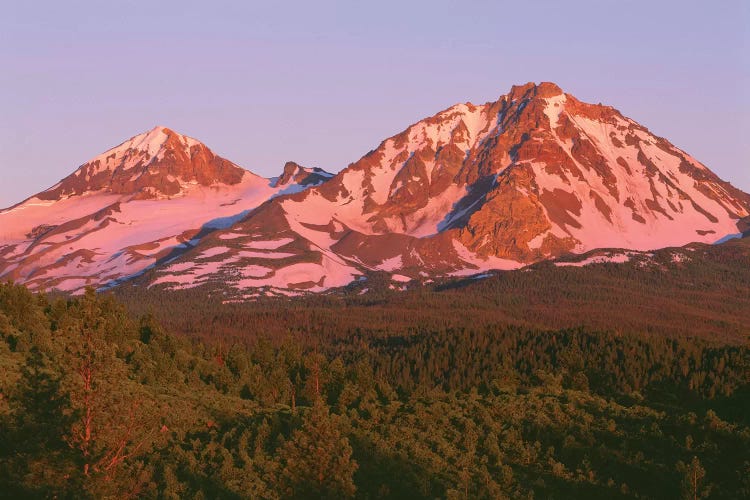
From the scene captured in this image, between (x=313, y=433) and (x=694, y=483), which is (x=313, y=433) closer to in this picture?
(x=313, y=433)

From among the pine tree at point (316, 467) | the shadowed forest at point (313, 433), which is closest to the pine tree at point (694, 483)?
the shadowed forest at point (313, 433)

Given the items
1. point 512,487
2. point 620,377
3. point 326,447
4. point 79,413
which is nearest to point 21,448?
point 79,413

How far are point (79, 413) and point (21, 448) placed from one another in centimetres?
565

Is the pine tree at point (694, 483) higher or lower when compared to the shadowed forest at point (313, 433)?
lower

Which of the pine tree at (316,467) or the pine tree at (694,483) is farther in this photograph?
the pine tree at (694,483)

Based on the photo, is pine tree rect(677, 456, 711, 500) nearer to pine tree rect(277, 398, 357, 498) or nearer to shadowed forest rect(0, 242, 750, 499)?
shadowed forest rect(0, 242, 750, 499)

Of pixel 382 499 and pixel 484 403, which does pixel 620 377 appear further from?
pixel 382 499

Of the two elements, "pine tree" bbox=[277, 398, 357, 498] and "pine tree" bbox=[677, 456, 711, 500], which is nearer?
"pine tree" bbox=[277, 398, 357, 498]

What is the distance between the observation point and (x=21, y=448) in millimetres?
73438

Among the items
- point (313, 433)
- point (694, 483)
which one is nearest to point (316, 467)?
point (313, 433)

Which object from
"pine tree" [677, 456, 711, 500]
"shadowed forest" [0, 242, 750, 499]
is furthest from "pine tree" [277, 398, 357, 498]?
"pine tree" [677, 456, 711, 500]

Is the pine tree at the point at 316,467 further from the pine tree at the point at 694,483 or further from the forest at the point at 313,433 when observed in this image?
the pine tree at the point at 694,483

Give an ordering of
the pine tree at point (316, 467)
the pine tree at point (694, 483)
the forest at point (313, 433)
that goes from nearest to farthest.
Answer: the forest at point (313, 433), the pine tree at point (316, 467), the pine tree at point (694, 483)

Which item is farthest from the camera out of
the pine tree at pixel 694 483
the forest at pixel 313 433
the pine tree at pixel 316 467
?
the pine tree at pixel 694 483
